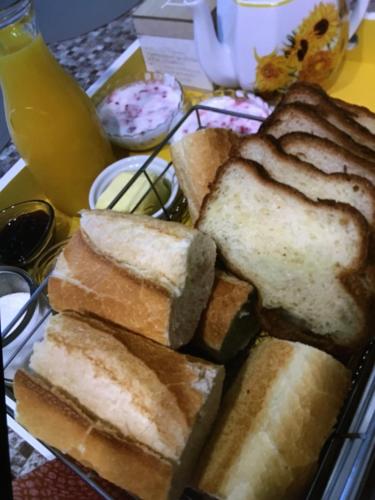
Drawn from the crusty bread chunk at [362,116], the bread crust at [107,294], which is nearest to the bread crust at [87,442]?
the bread crust at [107,294]

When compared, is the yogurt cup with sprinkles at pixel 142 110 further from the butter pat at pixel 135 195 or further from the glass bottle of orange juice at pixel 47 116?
the butter pat at pixel 135 195

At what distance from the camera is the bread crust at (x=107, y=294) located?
659 mm

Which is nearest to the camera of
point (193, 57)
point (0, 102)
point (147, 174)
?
point (147, 174)

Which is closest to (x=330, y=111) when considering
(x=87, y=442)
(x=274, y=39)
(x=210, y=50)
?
(x=274, y=39)

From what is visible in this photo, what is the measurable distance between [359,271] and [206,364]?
271 mm

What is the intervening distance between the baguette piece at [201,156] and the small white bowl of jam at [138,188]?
10 cm

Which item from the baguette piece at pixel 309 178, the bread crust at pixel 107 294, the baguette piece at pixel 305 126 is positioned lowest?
the bread crust at pixel 107 294

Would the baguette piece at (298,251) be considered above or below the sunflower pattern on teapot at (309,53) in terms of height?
below

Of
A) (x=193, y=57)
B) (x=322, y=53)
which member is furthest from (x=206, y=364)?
(x=193, y=57)

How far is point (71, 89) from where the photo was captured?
42.1 inches

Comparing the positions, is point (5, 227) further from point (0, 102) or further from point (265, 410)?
point (265, 410)

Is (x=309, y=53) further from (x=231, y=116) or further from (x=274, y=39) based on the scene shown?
(x=231, y=116)

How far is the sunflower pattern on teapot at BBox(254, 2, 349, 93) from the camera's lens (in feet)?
3.51

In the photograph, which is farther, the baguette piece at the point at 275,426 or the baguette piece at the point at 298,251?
the baguette piece at the point at 298,251
